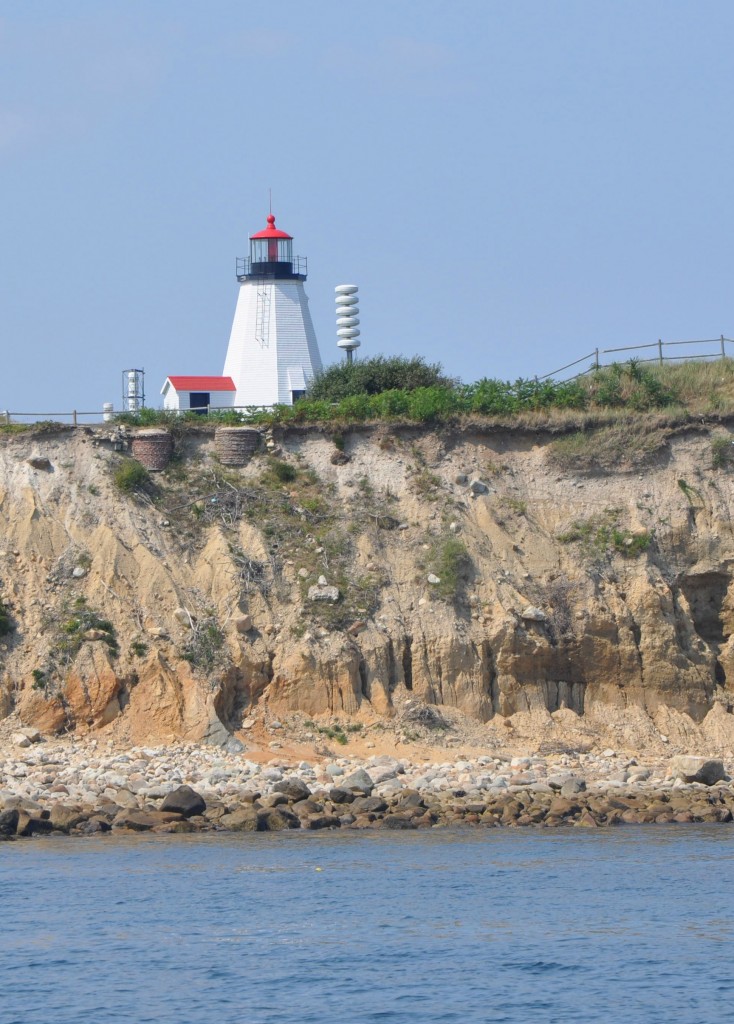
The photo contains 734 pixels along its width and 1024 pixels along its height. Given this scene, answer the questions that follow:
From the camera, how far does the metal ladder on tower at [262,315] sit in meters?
43.2

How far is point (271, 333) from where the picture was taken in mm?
43062

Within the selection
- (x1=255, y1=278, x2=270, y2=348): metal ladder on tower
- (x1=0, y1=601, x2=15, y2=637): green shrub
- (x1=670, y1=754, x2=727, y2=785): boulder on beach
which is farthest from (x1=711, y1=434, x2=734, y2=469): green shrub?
(x1=0, y1=601, x2=15, y2=637): green shrub

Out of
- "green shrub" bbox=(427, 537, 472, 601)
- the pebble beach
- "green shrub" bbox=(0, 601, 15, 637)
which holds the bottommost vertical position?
the pebble beach

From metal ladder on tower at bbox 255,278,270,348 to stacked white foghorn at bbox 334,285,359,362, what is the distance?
2104mm

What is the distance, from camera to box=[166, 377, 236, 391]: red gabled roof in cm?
4216

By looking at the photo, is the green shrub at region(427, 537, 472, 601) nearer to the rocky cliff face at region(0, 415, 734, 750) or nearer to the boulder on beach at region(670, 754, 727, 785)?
the rocky cliff face at region(0, 415, 734, 750)

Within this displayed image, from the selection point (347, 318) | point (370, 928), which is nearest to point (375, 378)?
point (347, 318)

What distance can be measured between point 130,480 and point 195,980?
1784cm

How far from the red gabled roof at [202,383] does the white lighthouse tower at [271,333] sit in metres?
0.26

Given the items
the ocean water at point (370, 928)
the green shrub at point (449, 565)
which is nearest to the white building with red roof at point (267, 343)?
the green shrub at point (449, 565)

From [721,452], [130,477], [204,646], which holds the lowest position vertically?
[204,646]

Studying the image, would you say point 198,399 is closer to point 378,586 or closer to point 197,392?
point 197,392

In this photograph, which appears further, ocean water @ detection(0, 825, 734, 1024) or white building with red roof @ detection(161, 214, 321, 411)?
white building with red roof @ detection(161, 214, 321, 411)

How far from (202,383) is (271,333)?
224 cm
